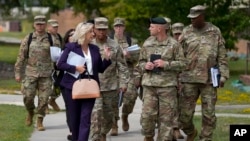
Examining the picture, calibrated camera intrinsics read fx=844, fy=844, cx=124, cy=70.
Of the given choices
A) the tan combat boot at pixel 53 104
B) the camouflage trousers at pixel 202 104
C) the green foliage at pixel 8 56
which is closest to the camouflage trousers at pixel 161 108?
the camouflage trousers at pixel 202 104

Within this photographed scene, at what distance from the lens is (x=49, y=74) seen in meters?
14.6

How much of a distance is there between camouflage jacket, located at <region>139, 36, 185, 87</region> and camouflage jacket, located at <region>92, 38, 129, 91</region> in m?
0.68

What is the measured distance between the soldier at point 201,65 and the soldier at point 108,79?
92 cm

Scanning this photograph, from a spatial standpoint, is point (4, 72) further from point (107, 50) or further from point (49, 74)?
point (107, 50)

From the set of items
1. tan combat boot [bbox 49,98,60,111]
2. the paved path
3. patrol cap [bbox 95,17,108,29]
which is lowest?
tan combat boot [bbox 49,98,60,111]

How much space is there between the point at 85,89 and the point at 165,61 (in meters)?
1.28

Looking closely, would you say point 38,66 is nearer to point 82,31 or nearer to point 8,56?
point 82,31

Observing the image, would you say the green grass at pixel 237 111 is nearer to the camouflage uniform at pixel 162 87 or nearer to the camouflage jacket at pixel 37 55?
the camouflage jacket at pixel 37 55

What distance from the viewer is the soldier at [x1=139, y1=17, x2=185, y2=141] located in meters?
11.6

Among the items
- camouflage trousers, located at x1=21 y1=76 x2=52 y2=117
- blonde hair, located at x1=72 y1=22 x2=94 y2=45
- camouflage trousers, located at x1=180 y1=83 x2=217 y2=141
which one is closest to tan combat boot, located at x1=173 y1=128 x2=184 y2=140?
camouflage trousers, located at x1=180 y1=83 x2=217 y2=141

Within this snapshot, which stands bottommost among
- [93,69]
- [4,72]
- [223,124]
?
[4,72]

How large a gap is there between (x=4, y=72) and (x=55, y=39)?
17.1 m

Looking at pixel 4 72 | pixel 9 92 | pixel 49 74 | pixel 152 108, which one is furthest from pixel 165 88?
pixel 4 72

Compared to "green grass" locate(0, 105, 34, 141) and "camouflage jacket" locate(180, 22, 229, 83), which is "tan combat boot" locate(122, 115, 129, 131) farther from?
"camouflage jacket" locate(180, 22, 229, 83)
